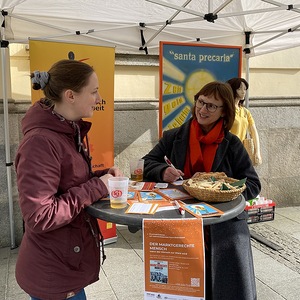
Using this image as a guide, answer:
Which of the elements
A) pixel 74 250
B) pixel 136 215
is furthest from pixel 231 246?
pixel 74 250

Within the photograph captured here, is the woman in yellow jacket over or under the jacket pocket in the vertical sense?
over

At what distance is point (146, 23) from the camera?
12.8ft

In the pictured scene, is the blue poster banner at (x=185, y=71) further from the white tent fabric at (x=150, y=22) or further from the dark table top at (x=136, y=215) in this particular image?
the dark table top at (x=136, y=215)

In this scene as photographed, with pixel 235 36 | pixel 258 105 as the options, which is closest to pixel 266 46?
pixel 235 36

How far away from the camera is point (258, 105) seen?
5.22 metres

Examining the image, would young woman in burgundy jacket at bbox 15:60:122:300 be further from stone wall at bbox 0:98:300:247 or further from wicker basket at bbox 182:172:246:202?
stone wall at bbox 0:98:300:247

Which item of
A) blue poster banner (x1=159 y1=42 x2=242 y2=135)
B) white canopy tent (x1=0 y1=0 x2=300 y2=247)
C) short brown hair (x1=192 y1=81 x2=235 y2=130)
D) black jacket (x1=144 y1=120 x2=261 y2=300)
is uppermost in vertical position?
white canopy tent (x1=0 y1=0 x2=300 y2=247)

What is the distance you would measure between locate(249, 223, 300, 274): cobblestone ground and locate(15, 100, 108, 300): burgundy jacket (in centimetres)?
265

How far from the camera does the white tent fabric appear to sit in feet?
10.9

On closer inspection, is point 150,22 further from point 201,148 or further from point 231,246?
point 231,246

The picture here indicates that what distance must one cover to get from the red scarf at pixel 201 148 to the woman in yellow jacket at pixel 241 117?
5.59ft

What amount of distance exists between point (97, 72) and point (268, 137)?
10.1ft

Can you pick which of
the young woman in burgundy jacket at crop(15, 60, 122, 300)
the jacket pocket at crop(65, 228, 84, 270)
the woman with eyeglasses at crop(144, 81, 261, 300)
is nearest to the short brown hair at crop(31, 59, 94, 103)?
the young woman in burgundy jacket at crop(15, 60, 122, 300)

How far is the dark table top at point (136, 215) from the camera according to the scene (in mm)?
1430
